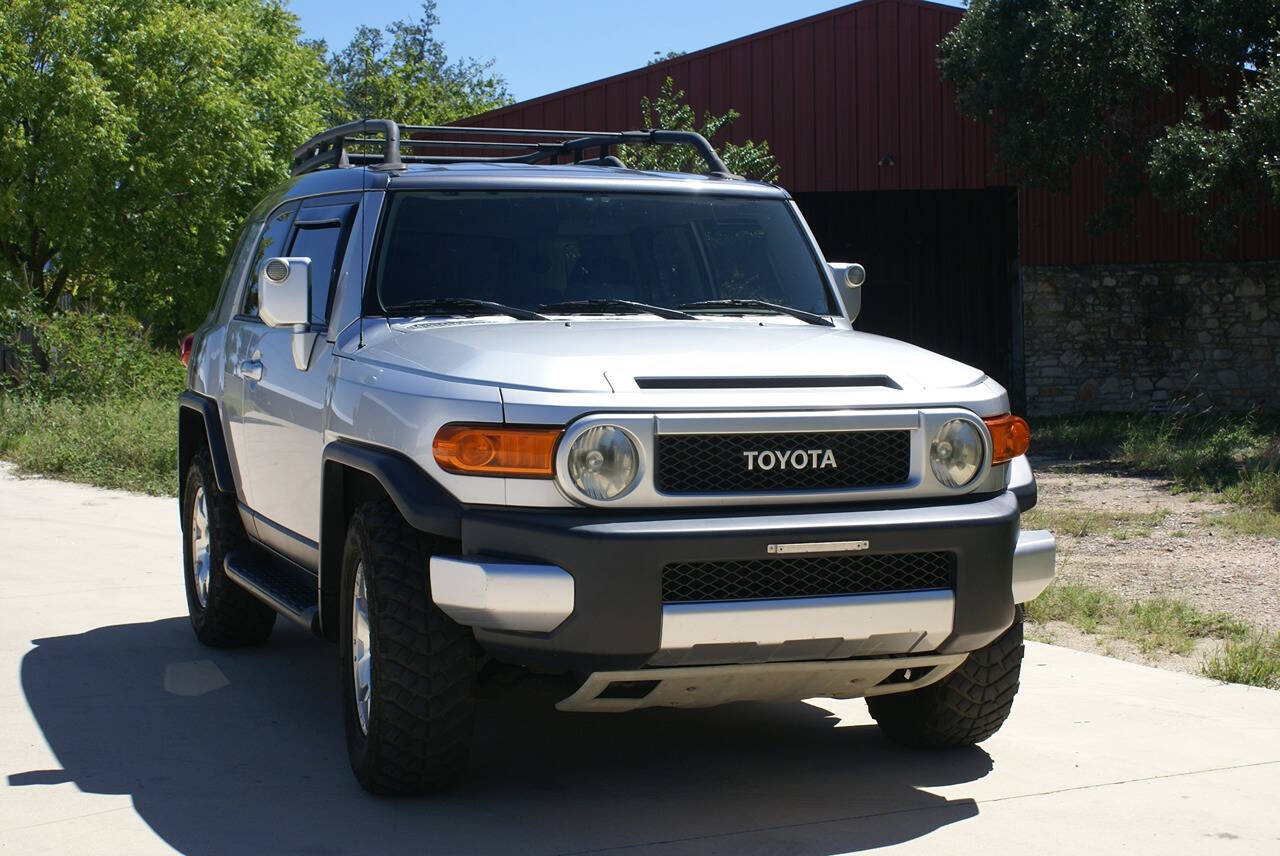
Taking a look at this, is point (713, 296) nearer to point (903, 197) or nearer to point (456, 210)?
point (456, 210)

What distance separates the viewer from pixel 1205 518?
41.3 feet

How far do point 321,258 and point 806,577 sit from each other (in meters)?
2.61

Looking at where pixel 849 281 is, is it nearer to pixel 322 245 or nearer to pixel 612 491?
pixel 322 245

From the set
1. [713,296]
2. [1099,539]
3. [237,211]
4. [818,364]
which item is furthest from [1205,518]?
[237,211]

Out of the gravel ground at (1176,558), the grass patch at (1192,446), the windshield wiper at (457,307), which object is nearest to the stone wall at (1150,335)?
the grass patch at (1192,446)

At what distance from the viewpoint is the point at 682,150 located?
17391mm

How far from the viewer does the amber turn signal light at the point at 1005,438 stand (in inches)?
189

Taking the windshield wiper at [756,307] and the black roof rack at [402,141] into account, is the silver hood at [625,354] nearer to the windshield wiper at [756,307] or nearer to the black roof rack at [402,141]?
the windshield wiper at [756,307]

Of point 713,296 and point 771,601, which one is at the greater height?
point 713,296

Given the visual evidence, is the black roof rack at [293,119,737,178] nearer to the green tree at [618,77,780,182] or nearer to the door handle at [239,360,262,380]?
the door handle at [239,360,262,380]

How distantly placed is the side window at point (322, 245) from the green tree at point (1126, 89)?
1583cm

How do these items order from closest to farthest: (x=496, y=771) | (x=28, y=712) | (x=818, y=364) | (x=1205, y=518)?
(x=818, y=364)
(x=496, y=771)
(x=28, y=712)
(x=1205, y=518)

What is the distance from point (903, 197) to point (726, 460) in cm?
2421

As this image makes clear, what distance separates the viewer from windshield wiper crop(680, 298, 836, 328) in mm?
5734
